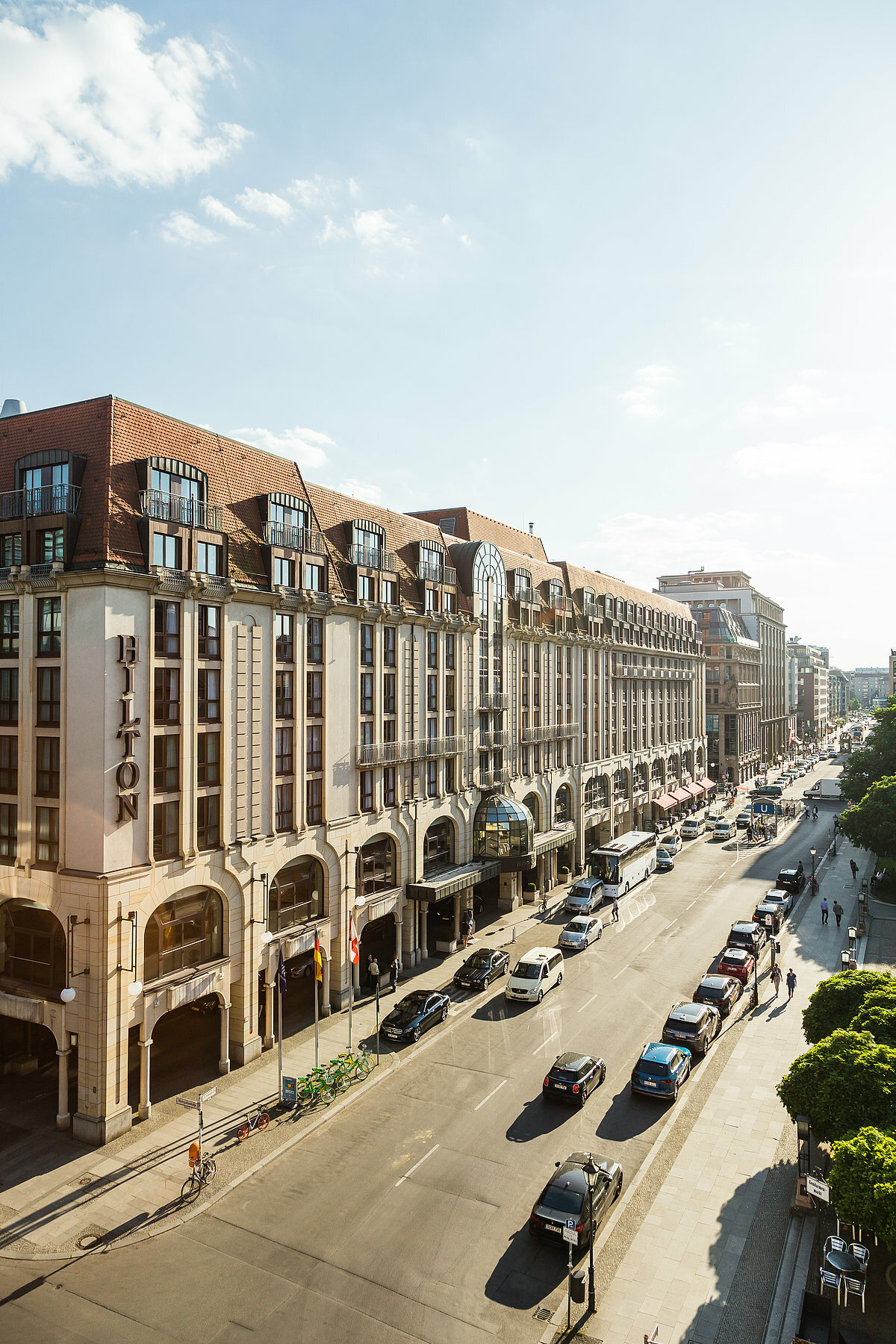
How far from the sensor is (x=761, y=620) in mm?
146125

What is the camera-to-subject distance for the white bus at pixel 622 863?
195ft

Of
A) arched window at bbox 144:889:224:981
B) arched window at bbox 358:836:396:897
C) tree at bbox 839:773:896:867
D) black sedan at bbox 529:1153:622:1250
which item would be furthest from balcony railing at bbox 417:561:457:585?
tree at bbox 839:773:896:867

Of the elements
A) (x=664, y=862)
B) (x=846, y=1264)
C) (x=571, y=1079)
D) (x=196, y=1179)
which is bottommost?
(x=196, y=1179)

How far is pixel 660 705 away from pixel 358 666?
6064 cm

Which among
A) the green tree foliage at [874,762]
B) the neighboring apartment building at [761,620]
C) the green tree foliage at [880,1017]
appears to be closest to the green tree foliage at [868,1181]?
the green tree foliage at [880,1017]

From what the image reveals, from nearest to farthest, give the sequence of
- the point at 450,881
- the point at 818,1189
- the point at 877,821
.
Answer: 1. the point at 818,1189
2. the point at 450,881
3. the point at 877,821

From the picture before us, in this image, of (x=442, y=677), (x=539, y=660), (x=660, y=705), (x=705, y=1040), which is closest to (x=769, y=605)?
(x=660, y=705)

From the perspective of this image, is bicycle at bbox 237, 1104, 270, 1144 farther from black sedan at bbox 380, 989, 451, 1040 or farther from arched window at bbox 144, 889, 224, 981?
black sedan at bbox 380, 989, 451, 1040

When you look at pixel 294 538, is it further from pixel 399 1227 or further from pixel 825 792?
pixel 825 792

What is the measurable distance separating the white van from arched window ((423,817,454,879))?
27.9 feet

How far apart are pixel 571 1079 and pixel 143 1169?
14.7m

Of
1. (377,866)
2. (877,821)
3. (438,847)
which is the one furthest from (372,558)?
(877,821)

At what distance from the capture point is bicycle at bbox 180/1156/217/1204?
79.7 ft

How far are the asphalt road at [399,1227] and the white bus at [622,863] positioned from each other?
71.0ft
